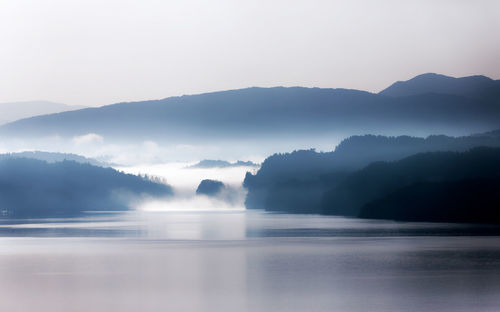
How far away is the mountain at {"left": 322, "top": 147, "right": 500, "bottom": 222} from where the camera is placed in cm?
14525

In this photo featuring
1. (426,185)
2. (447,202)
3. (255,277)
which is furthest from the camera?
(426,185)

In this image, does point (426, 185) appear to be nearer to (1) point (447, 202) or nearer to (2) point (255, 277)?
(1) point (447, 202)

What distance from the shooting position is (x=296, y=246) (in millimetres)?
71562

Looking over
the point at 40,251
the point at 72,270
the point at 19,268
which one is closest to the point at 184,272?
the point at 72,270

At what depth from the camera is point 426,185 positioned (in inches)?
6073

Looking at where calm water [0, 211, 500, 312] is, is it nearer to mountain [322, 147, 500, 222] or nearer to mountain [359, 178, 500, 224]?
mountain [359, 178, 500, 224]

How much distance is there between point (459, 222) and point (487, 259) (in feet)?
272

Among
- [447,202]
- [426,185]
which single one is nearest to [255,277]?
[447,202]

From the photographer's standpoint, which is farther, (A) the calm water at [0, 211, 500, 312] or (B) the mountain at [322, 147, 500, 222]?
(B) the mountain at [322, 147, 500, 222]

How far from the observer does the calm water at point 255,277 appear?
113 feet

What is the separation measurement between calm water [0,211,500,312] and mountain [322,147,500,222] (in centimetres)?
7276

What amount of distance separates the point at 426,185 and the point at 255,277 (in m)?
113

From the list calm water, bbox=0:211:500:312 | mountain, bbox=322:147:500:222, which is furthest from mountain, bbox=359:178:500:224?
calm water, bbox=0:211:500:312

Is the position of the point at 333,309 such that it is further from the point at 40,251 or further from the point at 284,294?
the point at 40,251
